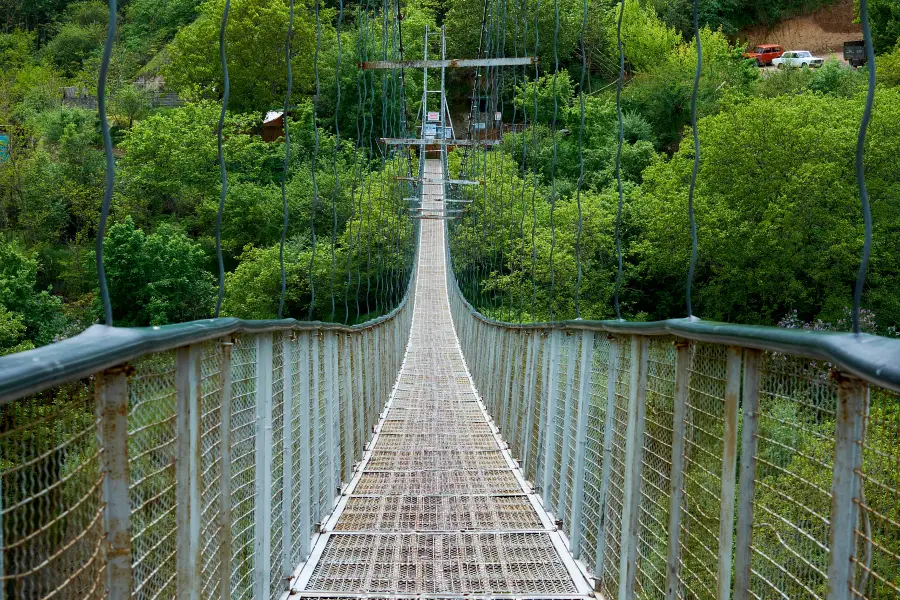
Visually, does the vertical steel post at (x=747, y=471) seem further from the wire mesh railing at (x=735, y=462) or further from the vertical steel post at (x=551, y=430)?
the vertical steel post at (x=551, y=430)

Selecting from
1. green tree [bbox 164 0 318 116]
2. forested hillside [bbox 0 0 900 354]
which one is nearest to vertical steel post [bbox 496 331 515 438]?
forested hillside [bbox 0 0 900 354]

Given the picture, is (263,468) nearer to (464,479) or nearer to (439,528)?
(439,528)

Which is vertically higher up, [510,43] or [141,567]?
[510,43]

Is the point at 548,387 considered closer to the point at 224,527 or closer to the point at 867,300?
the point at 224,527

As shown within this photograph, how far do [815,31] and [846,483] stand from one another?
44.3 meters

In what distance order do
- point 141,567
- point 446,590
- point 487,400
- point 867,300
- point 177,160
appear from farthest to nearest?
point 177,160 → point 867,300 → point 487,400 → point 446,590 → point 141,567

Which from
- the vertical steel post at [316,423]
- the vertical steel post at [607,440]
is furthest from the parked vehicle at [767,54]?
the vertical steel post at [607,440]

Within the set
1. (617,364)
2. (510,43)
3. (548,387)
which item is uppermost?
(510,43)

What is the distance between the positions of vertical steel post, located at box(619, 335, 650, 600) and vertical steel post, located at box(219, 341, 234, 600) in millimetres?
945

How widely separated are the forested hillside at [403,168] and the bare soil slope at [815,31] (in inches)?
25.2

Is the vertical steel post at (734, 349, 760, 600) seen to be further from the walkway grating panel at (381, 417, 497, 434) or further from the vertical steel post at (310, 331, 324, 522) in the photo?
the walkway grating panel at (381, 417, 497, 434)

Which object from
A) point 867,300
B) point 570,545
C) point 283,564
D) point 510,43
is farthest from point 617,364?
point 510,43

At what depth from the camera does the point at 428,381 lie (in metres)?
11.1

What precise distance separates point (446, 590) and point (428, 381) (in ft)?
26.6
